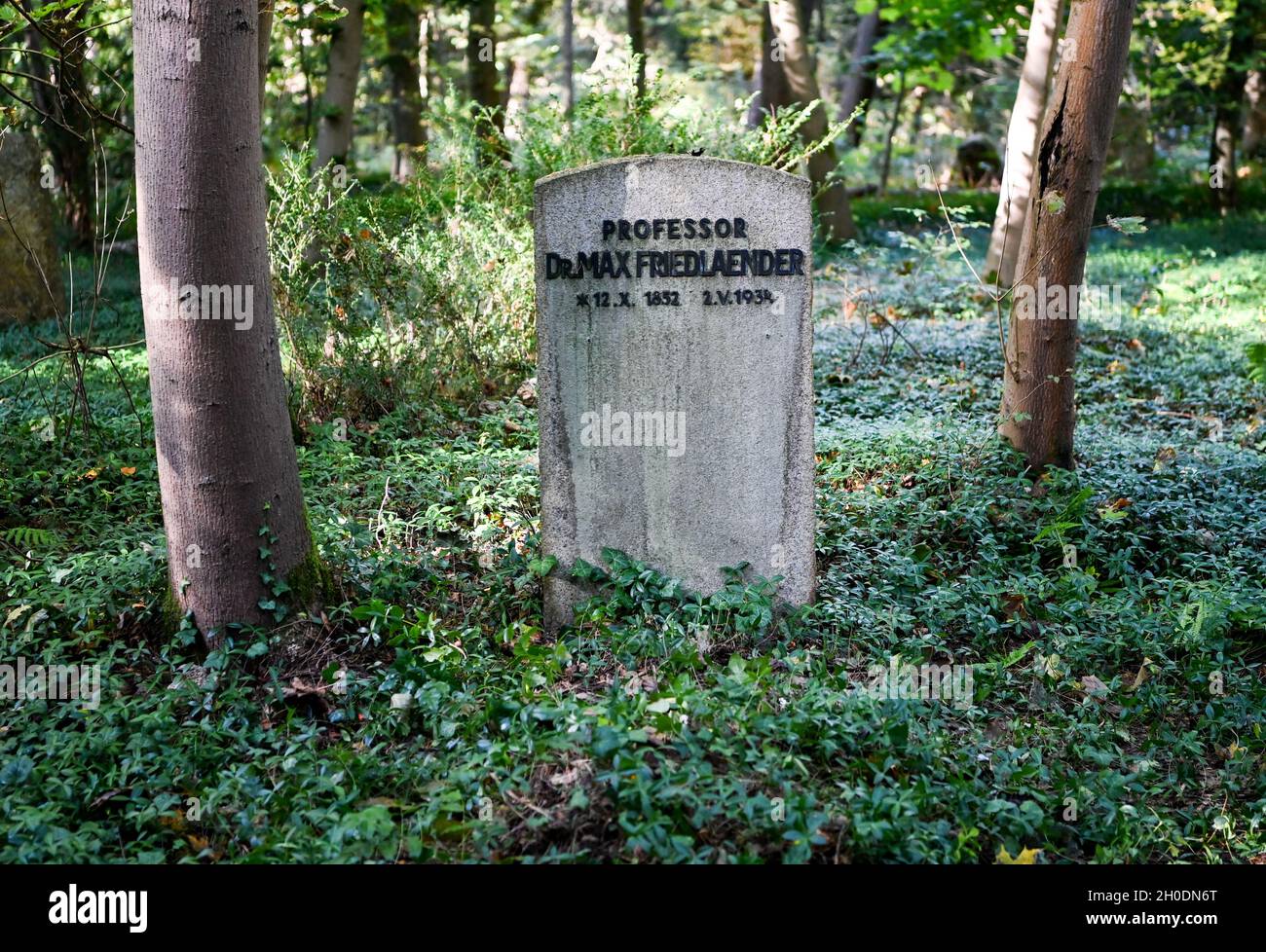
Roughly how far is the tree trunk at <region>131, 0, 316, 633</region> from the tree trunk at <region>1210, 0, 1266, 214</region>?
18961mm

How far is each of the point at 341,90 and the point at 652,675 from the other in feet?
36.5

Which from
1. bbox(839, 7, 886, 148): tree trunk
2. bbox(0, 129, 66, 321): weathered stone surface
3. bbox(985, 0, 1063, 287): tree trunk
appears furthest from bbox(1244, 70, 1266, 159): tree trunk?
bbox(0, 129, 66, 321): weathered stone surface

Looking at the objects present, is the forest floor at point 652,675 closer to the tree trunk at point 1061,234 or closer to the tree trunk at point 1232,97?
the tree trunk at point 1061,234

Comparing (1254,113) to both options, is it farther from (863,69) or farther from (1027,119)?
(1027,119)

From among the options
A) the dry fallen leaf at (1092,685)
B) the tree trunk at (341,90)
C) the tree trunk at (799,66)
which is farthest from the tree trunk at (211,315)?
the tree trunk at (799,66)

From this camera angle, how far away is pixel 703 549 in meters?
5.13

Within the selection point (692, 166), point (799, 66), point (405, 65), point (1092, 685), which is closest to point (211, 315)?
point (692, 166)

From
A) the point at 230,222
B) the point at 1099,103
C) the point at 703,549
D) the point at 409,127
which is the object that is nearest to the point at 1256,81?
the point at 409,127

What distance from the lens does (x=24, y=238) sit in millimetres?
10203

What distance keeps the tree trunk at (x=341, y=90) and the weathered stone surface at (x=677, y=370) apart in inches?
362

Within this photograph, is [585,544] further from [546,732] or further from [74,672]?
[74,672]

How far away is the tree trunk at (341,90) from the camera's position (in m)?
13.1

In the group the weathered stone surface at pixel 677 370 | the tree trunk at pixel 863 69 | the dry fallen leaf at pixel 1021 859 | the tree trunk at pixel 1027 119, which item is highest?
the tree trunk at pixel 863 69

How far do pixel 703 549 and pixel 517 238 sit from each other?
4085 mm
